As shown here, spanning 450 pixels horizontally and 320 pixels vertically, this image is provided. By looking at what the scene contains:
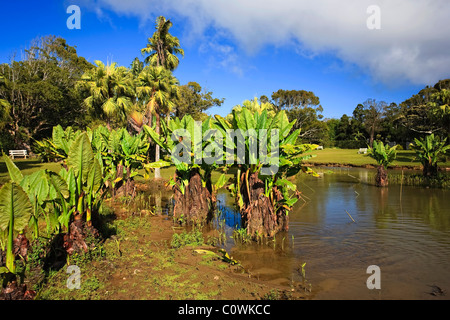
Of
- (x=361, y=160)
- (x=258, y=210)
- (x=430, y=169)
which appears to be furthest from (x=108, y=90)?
(x=361, y=160)

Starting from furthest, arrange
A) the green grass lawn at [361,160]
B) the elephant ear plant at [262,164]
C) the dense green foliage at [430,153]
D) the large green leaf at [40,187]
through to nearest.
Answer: the green grass lawn at [361,160] → the dense green foliage at [430,153] → the elephant ear plant at [262,164] → the large green leaf at [40,187]

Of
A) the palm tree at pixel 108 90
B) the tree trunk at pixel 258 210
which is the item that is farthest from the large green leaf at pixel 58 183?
the palm tree at pixel 108 90

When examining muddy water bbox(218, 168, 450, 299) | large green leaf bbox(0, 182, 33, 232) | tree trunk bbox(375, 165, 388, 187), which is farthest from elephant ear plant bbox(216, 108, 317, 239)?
tree trunk bbox(375, 165, 388, 187)

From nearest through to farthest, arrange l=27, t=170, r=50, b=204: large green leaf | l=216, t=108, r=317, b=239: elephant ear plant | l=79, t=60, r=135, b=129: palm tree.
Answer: l=27, t=170, r=50, b=204: large green leaf < l=216, t=108, r=317, b=239: elephant ear plant < l=79, t=60, r=135, b=129: palm tree

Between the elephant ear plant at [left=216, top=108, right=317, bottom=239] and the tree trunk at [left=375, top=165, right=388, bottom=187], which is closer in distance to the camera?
the elephant ear plant at [left=216, top=108, right=317, bottom=239]

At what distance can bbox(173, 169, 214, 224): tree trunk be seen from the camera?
758cm

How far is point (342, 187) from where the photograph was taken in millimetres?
14227

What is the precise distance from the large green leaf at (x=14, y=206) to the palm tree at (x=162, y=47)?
21.4 meters

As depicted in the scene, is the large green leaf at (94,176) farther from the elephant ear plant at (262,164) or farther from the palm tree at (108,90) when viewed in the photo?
the palm tree at (108,90)

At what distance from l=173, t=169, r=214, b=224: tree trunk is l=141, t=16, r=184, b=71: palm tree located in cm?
1794

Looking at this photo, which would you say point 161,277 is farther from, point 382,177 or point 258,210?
point 382,177

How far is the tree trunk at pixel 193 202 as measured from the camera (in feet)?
24.9

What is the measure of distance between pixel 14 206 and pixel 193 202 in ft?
15.3

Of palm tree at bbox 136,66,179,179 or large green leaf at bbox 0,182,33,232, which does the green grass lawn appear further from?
large green leaf at bbox 0,182,33,232
